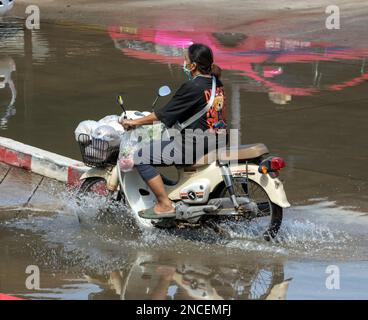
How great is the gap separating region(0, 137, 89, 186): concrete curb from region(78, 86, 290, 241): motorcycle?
4.14ft

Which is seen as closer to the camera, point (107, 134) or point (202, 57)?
point (202, 57)

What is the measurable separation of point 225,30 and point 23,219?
11006mm

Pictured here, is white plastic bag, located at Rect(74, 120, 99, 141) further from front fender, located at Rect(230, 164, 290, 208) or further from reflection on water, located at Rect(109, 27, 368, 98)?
reflection on water, located at Rect(109, 27, 368, 98)

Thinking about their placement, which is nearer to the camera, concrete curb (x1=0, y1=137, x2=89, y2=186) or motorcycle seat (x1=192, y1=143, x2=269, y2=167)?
motorcycle seat (x1=192, y1=143, x2=269, y2=167)

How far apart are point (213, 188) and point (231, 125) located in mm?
3726

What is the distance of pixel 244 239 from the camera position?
747cm

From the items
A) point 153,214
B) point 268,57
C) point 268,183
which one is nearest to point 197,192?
point 153,214

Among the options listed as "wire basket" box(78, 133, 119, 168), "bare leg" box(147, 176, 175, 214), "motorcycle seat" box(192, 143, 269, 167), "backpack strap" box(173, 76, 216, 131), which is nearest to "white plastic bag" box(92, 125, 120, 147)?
"wire basket" box(78, 133, 119, 168)

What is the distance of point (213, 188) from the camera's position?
7.45 metres

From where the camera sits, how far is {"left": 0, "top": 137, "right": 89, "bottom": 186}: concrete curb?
30.0 feet

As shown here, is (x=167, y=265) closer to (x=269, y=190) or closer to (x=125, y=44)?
Answer: (x=269, y=190)

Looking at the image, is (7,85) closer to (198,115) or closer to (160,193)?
(160,193)
